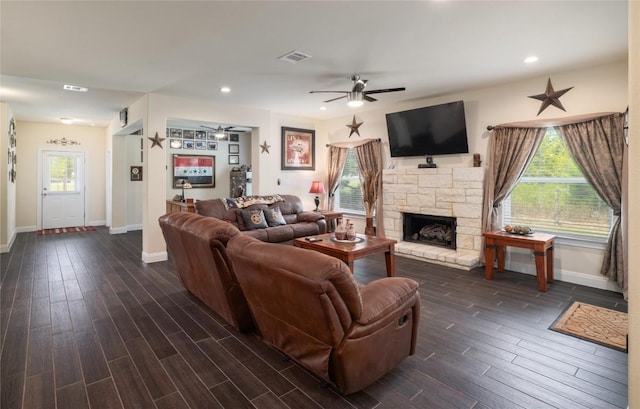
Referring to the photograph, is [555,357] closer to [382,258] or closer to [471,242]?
[471,242]

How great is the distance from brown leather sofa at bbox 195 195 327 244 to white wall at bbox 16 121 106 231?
4.93 metres

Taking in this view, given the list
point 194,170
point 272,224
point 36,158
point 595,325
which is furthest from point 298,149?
point 36,158

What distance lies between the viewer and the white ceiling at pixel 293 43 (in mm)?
2623

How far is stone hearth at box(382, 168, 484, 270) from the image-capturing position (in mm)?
4980

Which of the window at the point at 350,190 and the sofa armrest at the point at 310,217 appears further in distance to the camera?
the window at the point at 350,190

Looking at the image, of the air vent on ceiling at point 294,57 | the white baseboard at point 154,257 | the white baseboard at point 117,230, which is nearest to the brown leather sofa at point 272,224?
the white baseboard at point 154,257

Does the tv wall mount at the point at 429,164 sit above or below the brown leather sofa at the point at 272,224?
above

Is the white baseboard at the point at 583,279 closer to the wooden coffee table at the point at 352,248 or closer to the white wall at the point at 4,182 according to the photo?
the wooden coffee table at the point at 352,248

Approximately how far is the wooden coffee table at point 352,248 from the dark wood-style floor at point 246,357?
67 centimetres

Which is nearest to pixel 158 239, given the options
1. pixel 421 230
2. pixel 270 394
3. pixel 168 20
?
pixel 168 20

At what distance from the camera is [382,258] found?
549 centimetres

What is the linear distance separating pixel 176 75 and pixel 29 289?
3.16m

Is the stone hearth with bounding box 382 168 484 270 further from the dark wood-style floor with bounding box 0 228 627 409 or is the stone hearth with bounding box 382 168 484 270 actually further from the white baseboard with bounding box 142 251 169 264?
the white baseboard with bounding box 142 251 169 264

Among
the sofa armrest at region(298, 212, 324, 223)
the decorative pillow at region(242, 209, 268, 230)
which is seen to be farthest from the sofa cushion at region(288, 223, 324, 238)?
the decorative pillow at region(242, 209, 268, 230)
